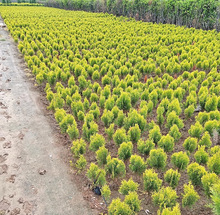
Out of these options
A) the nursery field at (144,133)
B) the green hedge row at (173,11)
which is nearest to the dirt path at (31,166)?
the nursery field at (144,133)

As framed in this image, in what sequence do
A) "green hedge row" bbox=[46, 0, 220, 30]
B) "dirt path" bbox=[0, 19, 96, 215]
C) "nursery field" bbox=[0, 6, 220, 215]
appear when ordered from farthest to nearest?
"green hedge row" bbox=[46, 0, 220, 30]
"dirt path" bbox=[0, 19, 96, 215]
"nursery field" bbox=[0, 6, 220, 215]

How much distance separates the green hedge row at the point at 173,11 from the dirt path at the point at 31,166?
15.3 m

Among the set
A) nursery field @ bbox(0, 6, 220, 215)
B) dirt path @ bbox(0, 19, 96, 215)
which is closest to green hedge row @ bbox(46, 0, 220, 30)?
nursery field @ bbox(0, 6, 220, 215)

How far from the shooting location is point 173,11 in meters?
19.5

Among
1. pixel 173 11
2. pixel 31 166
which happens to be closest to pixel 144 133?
pixel 31 166

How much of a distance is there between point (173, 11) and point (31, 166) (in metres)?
19.6

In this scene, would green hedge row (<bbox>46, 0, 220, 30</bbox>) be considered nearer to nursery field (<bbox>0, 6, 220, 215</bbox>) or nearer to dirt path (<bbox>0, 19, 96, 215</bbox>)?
nursery field (<bbox>0, 6, 220, 215</bbox>)

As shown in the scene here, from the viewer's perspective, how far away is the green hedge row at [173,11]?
16453 mm

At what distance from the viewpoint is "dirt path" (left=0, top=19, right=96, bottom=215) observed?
3.46 meters

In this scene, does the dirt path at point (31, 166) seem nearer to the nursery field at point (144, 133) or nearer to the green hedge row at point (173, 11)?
the nursery field at point (144, 133)

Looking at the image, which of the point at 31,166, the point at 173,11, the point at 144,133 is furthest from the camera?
the point at 173,11

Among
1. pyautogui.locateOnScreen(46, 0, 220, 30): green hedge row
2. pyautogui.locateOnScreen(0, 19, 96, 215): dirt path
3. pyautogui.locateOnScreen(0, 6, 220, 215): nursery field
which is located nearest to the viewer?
pyautogui.locateOnScreen(0, 6, 220, 215): nursery field

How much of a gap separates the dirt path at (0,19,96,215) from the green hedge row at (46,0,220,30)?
1529 cm

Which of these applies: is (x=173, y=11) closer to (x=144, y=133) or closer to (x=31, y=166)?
(x=144, y=133)
